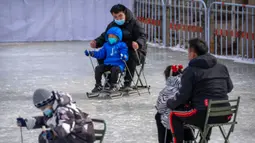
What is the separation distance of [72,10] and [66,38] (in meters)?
0.82

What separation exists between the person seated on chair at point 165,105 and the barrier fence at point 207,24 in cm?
769

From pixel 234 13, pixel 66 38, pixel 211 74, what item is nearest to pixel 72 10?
pixel 66 38

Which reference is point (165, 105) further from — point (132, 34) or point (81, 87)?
point (81, 87)

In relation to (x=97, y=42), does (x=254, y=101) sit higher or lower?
lower

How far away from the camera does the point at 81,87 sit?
510 inches

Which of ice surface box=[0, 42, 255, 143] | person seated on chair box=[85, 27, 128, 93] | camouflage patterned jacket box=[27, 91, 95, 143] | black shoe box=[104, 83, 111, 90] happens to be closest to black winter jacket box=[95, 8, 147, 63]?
person seated on chair box=[85, 27, 128, 93]

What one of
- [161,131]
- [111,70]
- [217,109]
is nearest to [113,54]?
[111,70]

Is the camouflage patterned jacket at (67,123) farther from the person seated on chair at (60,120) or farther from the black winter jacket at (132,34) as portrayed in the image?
the black winter jacket at (132,34)

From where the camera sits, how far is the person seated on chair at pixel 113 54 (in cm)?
1142

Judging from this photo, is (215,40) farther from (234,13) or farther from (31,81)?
(31,81)

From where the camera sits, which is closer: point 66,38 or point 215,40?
point 215,40

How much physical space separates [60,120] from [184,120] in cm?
153

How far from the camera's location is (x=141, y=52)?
11.9 meters

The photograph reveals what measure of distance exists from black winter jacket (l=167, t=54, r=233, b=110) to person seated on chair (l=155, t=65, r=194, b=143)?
0.37ft
